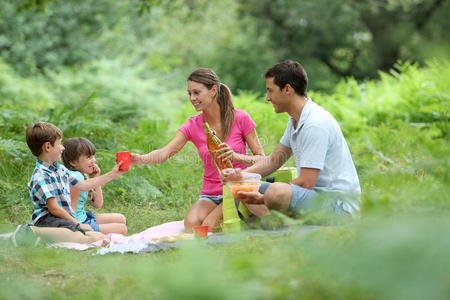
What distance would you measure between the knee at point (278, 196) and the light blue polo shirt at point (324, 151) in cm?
23

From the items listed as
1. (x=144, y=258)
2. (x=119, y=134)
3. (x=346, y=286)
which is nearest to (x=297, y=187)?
(x=144, y=258)

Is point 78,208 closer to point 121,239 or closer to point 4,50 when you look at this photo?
point 121,239

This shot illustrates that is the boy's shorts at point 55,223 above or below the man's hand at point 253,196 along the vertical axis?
below

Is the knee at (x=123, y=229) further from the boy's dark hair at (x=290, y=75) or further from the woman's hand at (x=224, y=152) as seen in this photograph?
the boy's dark hair at (x=290, y=75)

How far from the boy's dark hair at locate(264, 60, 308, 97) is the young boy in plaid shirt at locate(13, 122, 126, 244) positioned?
5.05ft

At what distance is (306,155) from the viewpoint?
3773 mm

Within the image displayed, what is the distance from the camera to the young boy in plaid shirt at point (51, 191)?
4.23 meters

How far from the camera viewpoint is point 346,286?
5.67 ft

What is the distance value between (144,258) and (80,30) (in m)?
13.2

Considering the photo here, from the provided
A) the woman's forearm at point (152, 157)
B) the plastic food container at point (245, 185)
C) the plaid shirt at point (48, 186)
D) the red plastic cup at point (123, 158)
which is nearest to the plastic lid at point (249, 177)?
the plastic food container at point (245, 185)

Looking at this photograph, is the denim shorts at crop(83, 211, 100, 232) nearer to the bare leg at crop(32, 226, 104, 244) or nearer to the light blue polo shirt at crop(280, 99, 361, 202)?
the bare leg at crop(32, 226, 104, 244)

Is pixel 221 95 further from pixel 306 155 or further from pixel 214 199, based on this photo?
pixel 306 155

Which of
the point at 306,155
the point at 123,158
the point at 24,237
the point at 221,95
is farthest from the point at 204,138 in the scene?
the point at 24,237

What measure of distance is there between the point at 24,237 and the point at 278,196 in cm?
197
